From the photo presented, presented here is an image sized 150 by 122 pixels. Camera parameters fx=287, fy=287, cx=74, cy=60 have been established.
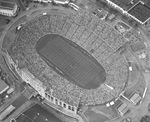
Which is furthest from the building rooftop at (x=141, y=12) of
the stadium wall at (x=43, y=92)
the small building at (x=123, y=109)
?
the stadium wall at (x=43, y=92)

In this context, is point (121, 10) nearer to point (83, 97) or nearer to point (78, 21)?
point (78, 21)

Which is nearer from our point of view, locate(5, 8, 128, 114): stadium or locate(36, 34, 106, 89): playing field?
locate(5, 8, 128, 114): stadium

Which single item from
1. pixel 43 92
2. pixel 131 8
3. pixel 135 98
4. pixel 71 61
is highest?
pixel 131 8

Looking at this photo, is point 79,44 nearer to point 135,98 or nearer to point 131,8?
point 131,8

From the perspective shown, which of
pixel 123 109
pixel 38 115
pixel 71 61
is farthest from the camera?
pixel 71 61

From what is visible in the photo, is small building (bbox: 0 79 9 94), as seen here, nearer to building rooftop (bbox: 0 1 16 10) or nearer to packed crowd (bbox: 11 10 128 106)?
packed crowd (bbox: 11 10 128 106)

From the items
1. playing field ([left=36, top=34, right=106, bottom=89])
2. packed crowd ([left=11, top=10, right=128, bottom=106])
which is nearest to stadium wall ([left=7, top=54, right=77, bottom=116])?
packed crowd ([left=11, top=10, right=128, bottom=106])

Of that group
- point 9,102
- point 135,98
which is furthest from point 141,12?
point 9,102

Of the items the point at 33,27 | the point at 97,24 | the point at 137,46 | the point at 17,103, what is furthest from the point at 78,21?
the point at 17,103
